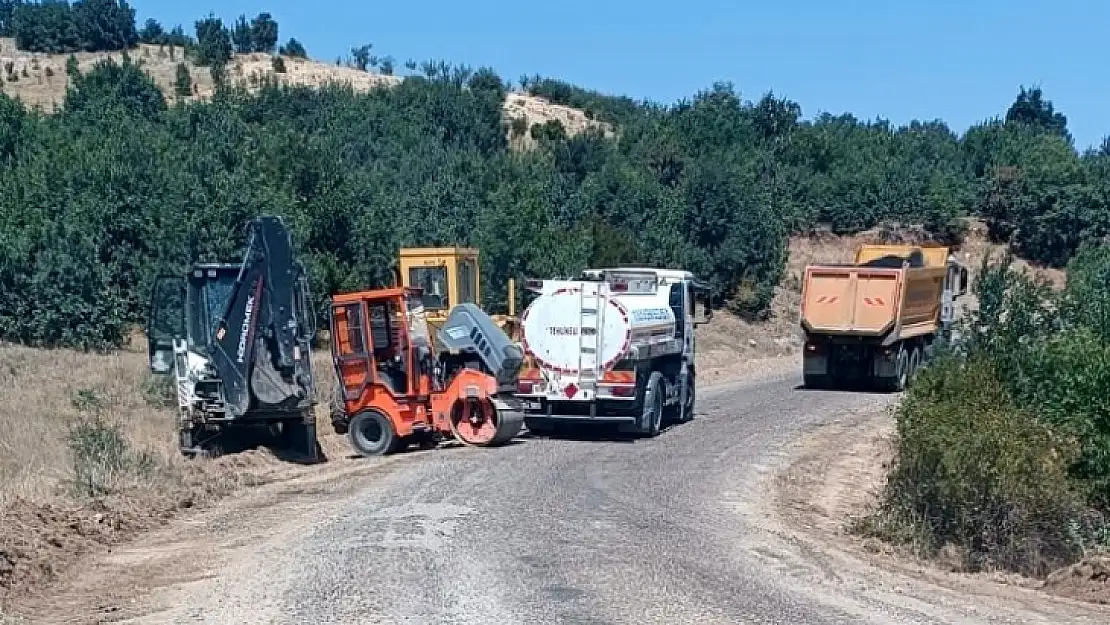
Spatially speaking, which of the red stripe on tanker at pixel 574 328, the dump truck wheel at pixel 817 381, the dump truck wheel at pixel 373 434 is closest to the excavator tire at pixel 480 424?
the dump truck wheel at pixel 373 434

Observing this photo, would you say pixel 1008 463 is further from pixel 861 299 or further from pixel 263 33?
pixel 263 33

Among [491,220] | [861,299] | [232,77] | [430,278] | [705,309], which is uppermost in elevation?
[232,77]

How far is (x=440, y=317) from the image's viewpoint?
27.2 metres

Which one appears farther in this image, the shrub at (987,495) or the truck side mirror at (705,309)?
the truck side mirror at (705,309)

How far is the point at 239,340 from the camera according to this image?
19797 millimetres

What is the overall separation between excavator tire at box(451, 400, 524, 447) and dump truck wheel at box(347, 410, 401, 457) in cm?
101

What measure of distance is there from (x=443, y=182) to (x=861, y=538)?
32.2 meters

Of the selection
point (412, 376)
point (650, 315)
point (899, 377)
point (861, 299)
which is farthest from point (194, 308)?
point (899, 377)

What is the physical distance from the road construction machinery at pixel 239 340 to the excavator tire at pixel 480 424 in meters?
2.41

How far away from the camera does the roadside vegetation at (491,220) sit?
15812mm

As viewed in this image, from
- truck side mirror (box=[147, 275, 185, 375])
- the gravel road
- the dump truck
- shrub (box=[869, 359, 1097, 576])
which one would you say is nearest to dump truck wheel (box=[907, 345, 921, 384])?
the dump truck

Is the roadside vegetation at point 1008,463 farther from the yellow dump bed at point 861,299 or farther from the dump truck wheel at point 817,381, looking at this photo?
the dump truck wheel at point 817,381

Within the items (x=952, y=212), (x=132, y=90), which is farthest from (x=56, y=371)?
(x=952, y=212)

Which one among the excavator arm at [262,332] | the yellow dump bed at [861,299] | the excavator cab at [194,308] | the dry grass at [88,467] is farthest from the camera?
the yellow dump bed at [861,299]
